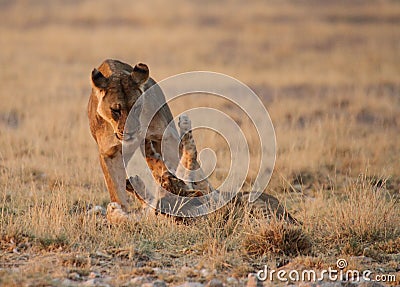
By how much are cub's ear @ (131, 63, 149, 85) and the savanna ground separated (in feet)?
4.28

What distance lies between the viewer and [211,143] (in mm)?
10297

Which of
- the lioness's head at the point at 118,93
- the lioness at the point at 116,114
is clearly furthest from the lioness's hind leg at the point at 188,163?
the lioness's head at the point at 118,93

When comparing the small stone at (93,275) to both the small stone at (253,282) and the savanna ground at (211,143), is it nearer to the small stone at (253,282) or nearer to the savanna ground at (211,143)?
the savanna ground at (211,143)

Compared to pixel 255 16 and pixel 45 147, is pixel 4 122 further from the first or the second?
pixel 255 16

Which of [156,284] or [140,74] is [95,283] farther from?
[140,74]

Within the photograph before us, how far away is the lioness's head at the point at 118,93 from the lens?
640cm

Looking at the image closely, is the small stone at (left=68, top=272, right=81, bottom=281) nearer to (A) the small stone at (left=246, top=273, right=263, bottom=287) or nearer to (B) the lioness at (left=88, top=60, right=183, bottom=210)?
(A) the small stone at (left=246, top=273, right=263, bottom=287)

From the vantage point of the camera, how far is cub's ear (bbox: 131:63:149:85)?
6.52 metres

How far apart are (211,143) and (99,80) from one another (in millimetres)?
4034

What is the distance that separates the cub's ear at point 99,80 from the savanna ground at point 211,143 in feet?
3.84

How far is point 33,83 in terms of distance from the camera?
1565cm

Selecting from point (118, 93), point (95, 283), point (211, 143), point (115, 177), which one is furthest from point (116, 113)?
point (211, 143)

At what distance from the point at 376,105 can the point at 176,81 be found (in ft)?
15.0

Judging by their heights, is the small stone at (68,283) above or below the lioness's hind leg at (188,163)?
below
